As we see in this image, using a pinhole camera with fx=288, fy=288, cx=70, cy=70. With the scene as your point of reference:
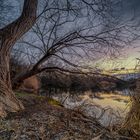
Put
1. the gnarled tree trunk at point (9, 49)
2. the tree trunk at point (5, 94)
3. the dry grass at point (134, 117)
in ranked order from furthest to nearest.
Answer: the gnarled tree trunk at point (9, 49), the tree trunk at point (5, 94), the dry grass at point (134, 117)

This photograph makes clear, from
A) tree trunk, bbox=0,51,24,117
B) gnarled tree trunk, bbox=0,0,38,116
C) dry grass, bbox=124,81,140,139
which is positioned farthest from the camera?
gnarled tree trunk, bbox=0,0,38,116

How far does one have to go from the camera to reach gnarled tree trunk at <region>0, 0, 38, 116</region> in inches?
216

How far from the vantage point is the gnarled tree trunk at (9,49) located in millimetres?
5478

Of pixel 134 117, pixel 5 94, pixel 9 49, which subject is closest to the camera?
pixel 134 117

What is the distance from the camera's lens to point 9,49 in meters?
6.18

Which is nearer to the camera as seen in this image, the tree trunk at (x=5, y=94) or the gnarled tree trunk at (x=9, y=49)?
the tree trunk at (x=5, y=94)

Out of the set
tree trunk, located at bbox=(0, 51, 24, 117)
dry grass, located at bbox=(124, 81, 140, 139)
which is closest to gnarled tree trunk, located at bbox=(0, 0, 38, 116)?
tree trunk, located at bbox=(0, 51, 24, 117)

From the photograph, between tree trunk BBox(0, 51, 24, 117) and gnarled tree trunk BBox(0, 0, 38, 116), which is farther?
gnarled tree trunk BBox(0, 0, 38, 116)

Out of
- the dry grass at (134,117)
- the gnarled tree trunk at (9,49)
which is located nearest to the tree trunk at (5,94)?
the gnarled tree trunk at (9,49)

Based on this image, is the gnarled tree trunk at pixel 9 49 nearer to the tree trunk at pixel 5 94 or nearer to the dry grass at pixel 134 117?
the tree trunk at pixel 5 94

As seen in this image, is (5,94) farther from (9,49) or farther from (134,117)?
(134,117)

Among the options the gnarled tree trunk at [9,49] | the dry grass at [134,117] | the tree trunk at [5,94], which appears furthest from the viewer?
the gnarled tree trunk at [9,49]

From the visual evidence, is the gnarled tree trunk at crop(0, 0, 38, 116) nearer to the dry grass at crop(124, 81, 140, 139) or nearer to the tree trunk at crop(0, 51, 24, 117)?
the tree trunk at crop(0, 51, 24, 117)

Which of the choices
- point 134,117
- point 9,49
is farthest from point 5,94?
point 134,117
